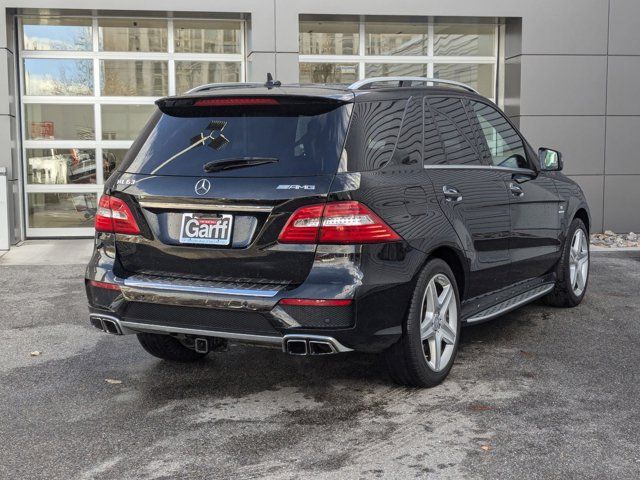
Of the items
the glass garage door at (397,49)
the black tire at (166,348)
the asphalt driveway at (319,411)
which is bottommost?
the asphalt driveway at (319,411)

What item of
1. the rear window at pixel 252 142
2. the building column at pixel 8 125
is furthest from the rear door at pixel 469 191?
the building column at pixel 8 125

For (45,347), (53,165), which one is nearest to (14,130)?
(53,165)

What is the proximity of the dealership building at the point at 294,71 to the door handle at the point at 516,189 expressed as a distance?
652cm

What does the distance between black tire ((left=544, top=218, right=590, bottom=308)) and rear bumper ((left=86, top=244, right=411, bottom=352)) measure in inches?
109

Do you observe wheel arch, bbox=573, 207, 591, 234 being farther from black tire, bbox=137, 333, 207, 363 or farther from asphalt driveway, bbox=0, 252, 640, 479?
black tire, bbox=137, 333, 207, 363

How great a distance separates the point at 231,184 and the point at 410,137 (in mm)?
1136

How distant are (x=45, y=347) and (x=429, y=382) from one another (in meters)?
2.79

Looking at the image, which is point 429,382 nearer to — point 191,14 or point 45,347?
point 45,347

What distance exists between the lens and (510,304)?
5.38m

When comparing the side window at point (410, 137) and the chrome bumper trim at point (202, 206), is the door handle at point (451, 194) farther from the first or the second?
the chrome bumper trim at point (202, 206)

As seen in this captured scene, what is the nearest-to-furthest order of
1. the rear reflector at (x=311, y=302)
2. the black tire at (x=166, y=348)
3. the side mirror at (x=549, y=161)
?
1. the rear reflector at (x=311, y=302)
2. the black tire at (x=166, y=348)
3. the side mirror at (x=549, y=161)

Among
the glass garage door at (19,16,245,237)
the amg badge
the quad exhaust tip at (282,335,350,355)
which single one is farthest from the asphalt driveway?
the glass garage door at (19,16,245,237)

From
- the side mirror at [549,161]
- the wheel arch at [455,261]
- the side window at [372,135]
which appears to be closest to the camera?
the side window at [372,135]

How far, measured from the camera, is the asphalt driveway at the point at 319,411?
3445 millimetres
